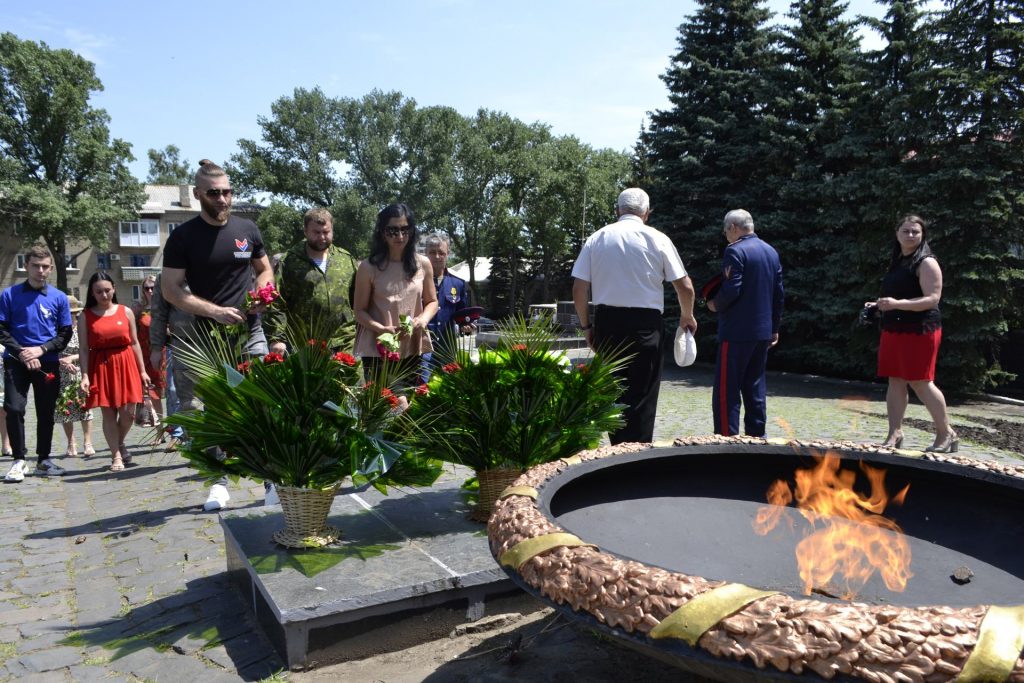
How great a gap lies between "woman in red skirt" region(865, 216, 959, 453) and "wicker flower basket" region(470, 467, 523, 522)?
4.18 meters

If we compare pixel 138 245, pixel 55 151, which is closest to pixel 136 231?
pixel 138 245

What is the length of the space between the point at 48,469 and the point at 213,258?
3660 mm

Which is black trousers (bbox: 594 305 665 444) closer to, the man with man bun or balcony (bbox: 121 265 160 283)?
the man with man bun

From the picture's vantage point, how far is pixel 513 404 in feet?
11.7

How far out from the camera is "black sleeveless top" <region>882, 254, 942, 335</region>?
6.35 m

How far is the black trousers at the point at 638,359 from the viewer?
4762 mm

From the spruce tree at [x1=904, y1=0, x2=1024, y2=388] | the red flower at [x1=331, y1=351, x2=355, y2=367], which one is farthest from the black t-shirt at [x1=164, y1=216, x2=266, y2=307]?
the spruce tree at [x1=904, y1=0, x2=1024, y2=388]

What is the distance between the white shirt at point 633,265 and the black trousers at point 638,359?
0.08 m

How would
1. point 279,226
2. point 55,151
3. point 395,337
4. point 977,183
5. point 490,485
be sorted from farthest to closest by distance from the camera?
point 279,226
point 55,151
point 977,183
point 395,337
point 490,485

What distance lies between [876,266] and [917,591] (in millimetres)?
12105

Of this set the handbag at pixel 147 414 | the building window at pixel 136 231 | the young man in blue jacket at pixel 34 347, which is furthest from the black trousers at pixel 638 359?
the building window at pixel 136 231

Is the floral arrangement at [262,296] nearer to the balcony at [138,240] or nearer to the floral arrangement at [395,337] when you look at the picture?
the floral arrangement at [395,337]

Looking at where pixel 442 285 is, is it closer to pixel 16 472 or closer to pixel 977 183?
pixel 16 472

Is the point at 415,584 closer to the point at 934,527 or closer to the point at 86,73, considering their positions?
the point at 934,527
